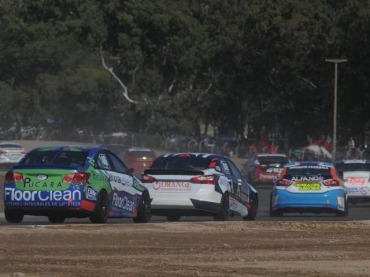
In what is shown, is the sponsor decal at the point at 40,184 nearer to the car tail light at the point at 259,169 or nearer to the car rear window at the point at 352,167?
the car rear window at the point at 352,167

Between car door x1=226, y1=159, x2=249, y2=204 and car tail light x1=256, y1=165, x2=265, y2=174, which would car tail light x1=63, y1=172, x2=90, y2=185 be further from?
car tail light x1=256, y1=165, x2=265, y2=174

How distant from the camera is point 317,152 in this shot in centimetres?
6944

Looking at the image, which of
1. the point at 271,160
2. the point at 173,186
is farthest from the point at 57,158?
the point at 271,160

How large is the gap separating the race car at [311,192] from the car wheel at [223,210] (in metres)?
4.25

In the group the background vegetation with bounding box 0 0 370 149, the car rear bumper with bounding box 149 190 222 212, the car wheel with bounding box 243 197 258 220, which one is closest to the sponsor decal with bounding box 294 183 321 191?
the car wheel with bounding box 243 197 258 220

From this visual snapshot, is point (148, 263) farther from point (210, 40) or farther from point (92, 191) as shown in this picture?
point (210, 40)

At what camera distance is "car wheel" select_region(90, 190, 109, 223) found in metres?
21.0

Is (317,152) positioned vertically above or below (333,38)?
below

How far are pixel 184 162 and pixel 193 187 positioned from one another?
3.84ft

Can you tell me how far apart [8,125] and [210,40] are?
73.4 feet

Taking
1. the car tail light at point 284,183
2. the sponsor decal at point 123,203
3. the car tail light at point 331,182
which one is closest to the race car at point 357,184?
the car tail light at point 284,183

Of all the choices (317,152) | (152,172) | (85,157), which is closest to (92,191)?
(85,157)

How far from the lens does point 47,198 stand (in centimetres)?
2061

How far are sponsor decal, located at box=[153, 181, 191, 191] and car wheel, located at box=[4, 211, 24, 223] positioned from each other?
3173 millimetres
